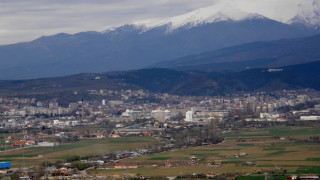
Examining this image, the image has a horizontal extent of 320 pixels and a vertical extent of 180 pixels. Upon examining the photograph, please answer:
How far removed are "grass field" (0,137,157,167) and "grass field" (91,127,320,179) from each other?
13.3ft

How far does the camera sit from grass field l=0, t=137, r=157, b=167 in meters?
44.8

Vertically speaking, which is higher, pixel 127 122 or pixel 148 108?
pixel 148 108

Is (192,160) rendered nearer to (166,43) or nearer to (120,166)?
(120,166)

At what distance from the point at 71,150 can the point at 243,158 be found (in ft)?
35.0

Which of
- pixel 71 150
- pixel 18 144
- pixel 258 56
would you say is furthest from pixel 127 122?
pixel 258 56

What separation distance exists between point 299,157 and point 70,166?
35.9 feet

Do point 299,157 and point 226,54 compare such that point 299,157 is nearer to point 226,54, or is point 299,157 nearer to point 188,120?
point 188,120

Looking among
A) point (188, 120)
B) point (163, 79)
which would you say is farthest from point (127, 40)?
point (188, 120)

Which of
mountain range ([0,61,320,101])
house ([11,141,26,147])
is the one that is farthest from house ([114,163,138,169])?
mountain range ([0,61,320,101])

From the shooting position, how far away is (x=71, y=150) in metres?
48.1

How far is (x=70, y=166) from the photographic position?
4116 centimetres

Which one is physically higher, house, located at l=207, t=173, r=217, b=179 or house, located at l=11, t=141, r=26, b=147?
house, located at l=11, t=141, r=26, b=147

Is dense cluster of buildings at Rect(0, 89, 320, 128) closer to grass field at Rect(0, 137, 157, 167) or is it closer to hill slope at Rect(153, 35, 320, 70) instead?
grass field at Rect(0, 137, 157, 167)

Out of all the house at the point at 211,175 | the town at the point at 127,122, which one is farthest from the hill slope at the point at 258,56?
the house at the point at 211,175
